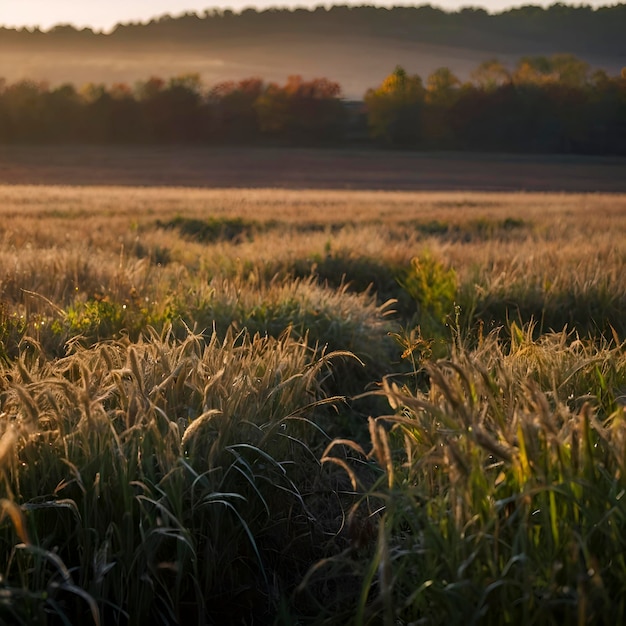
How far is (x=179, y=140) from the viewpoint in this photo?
6719cm

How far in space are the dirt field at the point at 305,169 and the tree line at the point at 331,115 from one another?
179 inches

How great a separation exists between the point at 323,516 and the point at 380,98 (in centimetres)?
6841

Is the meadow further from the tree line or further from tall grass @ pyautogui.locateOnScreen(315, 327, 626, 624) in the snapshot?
the tree line

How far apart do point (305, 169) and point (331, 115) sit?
67.5ft

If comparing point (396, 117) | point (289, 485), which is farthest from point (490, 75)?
point (289, 485)

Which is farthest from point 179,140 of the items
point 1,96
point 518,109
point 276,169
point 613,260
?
point 613,260

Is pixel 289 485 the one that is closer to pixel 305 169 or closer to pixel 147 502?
pixel 147 502

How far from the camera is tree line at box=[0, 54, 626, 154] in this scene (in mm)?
64250

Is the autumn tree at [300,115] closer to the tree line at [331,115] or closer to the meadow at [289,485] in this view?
the tree line at [331,115]

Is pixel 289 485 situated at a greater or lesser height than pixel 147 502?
lesser

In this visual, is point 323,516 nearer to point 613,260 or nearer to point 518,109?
point 613,260

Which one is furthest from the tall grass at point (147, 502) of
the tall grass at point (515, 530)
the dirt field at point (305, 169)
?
the dirt field at point (305, 169)

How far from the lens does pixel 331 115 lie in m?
69.2

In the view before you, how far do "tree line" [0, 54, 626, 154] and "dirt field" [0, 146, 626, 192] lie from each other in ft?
14.9
